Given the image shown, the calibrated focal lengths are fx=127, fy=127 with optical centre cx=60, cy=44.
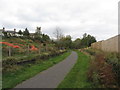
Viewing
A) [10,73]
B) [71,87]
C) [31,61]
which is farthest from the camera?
[31,61]

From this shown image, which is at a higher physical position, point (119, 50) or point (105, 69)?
point (119, 50)

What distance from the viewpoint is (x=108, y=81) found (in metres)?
5.01

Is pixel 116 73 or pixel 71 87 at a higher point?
pixel 116 73

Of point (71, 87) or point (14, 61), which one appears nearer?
point (71, 87)

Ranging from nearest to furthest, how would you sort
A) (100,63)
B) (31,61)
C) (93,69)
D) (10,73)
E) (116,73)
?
(116,73) → (93,69) → (100,63) → (10,73) → (31,61)

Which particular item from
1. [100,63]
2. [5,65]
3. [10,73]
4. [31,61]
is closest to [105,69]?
[100,63]

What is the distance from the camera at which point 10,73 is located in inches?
281

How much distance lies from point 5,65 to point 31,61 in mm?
3425

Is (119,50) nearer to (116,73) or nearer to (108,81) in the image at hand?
(116,73)

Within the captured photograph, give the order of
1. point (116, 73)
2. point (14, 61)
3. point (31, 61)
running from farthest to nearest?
point (31, 61), point (14, 61), point (116, 73)

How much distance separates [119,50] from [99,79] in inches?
172

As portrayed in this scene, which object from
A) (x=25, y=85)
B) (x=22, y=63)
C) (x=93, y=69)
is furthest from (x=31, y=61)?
(x=93, y=69)

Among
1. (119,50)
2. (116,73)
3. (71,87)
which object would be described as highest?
(119,50)

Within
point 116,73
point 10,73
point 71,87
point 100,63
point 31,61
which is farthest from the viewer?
point 31,61
